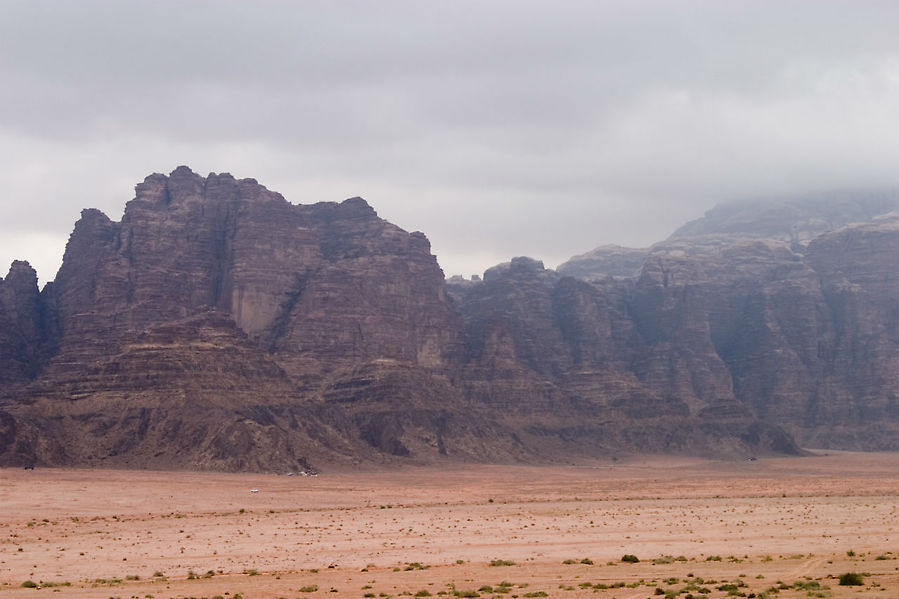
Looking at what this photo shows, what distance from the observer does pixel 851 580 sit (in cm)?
4544

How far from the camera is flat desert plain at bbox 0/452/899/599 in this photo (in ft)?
165

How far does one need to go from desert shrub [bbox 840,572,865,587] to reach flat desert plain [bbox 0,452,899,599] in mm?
317

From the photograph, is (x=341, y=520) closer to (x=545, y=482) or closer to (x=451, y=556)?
(x=451, y=556)

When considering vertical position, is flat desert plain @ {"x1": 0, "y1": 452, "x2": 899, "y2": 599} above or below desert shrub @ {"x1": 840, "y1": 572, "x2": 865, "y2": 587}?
below

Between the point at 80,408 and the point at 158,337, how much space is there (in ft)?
57.5

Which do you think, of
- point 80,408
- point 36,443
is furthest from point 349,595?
point 80,408

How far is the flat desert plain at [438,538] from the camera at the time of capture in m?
50.4

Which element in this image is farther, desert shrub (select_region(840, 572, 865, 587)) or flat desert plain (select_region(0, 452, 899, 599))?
flat desert plain (select_region(0, 452, 899, 599))

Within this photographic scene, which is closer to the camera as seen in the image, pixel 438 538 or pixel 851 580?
pixel 851 580

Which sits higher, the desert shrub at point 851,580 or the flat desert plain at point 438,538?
the desert shrub at point 851,580

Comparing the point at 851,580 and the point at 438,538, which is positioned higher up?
the point at 851,580

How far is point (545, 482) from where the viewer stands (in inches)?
6314

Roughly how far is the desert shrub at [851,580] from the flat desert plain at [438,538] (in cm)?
32

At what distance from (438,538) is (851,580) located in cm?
3631
